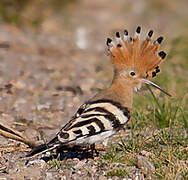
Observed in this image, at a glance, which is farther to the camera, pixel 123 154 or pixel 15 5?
pixel 15 5

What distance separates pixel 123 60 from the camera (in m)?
3.44

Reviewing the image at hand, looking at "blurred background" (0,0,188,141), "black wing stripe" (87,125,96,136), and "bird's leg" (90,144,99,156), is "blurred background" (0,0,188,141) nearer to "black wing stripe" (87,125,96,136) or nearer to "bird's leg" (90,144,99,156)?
"bird's leg" (90,144,99,156)

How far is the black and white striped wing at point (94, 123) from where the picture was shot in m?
2.72

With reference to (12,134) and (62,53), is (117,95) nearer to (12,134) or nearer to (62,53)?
(12,134)

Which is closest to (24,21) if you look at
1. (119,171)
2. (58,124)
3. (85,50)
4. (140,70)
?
(85,50)

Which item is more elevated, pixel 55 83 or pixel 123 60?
pixel 55 83

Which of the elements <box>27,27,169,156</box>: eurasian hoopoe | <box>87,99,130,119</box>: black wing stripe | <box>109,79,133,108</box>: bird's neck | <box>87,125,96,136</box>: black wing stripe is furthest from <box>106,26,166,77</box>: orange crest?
<box>87,125,96,136</box>: black wing stripe

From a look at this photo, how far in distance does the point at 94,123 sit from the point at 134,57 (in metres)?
0.87

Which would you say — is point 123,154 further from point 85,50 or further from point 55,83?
point 85,50

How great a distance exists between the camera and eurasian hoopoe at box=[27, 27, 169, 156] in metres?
2.77

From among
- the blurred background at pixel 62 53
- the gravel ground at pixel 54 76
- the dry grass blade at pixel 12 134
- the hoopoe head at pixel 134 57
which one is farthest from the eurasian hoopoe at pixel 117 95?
the blurred background at pixel 62 53

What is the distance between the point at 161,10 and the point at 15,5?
506 centimetres

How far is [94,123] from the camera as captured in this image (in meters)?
2.78

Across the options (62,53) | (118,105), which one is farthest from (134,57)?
(62,53)
